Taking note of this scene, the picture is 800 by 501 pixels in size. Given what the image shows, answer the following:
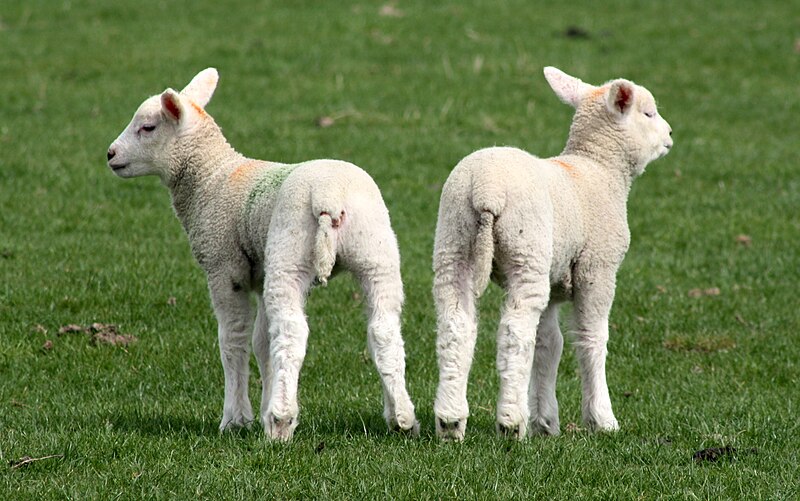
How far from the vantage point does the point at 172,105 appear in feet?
24.7

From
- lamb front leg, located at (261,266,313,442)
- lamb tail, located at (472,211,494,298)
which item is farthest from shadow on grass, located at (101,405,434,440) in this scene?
lamb tail, located at (472,211,494,298)

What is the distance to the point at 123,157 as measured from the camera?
25.0ft

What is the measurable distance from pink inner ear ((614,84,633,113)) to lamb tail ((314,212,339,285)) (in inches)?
81.8

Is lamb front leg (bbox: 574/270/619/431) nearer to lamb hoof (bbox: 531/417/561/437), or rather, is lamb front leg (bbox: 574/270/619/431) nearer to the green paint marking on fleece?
lamb hoof (bbox: 531/417/561/437)

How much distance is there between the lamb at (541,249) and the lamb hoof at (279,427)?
81 cm

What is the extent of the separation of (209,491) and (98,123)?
11448 mm

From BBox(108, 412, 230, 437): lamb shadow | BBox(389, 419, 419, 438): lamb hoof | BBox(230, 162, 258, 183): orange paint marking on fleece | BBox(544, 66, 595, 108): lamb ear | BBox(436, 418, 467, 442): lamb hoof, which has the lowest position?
BBox(108, 412, 230, 437): lamb shadow

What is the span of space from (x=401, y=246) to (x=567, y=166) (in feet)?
17.7

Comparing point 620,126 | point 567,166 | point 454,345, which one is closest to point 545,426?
point 454,345

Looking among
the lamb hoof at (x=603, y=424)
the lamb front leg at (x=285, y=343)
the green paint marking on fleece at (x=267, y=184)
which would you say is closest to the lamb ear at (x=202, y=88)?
the green paint marking on fleece at (x=267, y=184)

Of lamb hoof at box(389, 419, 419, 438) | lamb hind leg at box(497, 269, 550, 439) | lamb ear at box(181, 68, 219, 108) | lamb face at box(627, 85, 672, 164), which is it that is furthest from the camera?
lamb ear at box(181, 68, 219, 108)

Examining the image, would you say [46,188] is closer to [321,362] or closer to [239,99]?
[239,99]

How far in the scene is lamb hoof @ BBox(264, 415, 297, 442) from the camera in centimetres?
658

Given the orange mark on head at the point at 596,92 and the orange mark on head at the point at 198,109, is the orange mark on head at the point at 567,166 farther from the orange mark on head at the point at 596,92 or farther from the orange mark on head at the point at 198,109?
the orange mark on head at the point at 198,109
